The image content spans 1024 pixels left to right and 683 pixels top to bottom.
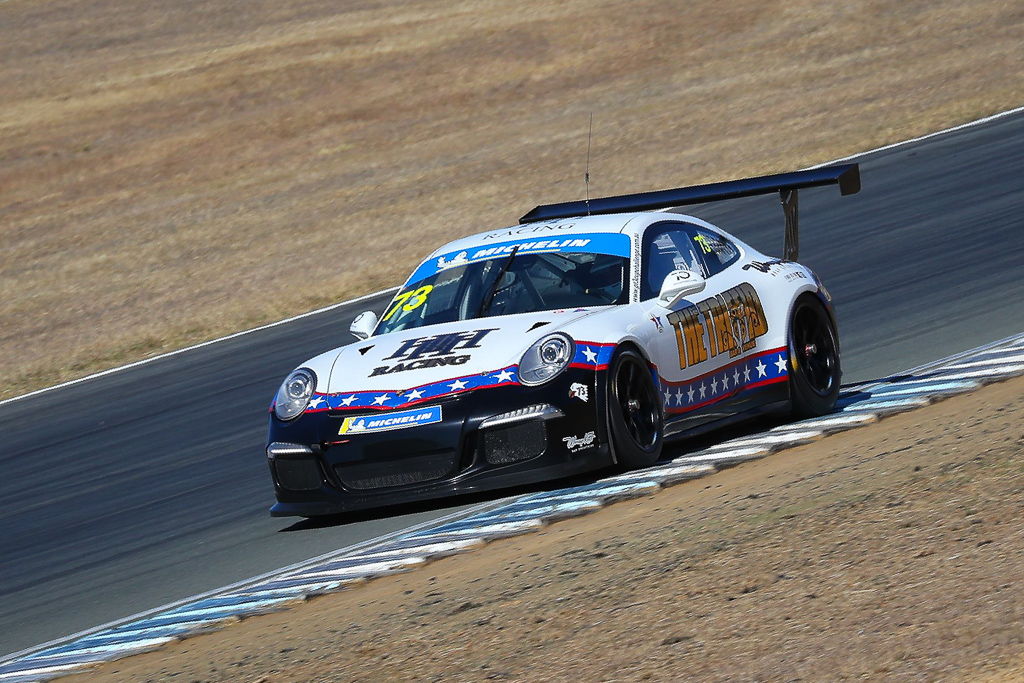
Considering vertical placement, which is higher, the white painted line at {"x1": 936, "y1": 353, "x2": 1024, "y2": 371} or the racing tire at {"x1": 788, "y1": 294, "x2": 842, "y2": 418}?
the racing tire at {"x1": 788, "y1": 294, "x2": 842, "y2": 418}

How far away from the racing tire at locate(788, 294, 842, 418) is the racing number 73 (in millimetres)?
2015

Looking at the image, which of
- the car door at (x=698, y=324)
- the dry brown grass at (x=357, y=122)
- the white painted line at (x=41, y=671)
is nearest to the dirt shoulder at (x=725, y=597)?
the white painted line at (x=41, y=671)

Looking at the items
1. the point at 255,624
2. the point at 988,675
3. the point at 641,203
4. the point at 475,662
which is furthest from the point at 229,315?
the point at 988,675

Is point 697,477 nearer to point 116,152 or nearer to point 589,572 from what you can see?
point 589,572

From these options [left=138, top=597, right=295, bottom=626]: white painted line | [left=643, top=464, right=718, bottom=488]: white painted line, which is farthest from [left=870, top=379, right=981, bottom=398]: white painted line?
[left=138, top=597, right=295, bottom=626]: white painted line

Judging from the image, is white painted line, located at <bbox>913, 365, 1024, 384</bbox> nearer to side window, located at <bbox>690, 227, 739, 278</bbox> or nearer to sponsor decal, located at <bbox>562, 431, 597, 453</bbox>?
side window, located at <bbox>690, 227, 739, 278</bbox>

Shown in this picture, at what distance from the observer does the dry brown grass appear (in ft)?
67.0

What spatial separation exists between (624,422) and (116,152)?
21.1m

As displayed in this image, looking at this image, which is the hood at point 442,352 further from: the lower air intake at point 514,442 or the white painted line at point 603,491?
the white painted line at point 603,491

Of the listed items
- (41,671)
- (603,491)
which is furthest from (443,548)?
(41,671)

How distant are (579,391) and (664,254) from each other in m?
1.56

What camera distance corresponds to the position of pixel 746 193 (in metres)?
9.27

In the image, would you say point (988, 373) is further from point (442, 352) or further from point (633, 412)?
point (442, 352)

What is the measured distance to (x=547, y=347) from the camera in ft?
25.9
